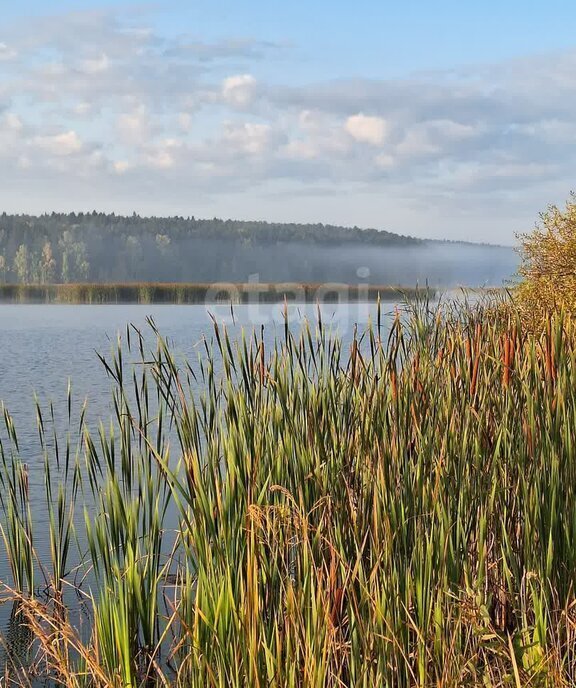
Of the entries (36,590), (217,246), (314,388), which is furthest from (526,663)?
(217,246)

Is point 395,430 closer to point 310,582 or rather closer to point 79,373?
point 310,582

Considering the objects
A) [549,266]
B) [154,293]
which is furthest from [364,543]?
[154,293]

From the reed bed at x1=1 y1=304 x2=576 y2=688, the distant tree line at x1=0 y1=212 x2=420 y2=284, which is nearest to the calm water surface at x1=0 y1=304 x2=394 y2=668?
the reed bed at x1=1 y1=304 x2=576 y2=688

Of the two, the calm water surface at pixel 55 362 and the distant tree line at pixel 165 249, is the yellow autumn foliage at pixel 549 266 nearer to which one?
the calm water surface at pixel 55 362

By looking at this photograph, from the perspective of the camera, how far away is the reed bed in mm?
3268

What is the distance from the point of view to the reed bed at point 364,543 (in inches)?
129

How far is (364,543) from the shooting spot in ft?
11.2

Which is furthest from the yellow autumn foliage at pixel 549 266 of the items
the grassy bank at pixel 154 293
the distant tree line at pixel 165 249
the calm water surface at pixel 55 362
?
the distant tree line at pixel 165 249

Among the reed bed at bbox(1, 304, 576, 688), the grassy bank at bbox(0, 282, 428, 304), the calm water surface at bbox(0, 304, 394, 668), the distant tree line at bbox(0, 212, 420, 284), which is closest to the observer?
the reed bed at bbox(1, 304, 576, 688)

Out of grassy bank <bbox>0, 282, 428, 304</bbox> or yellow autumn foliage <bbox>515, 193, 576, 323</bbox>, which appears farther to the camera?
grassy bank <bbox>0, 282, 428, 304</bbox>

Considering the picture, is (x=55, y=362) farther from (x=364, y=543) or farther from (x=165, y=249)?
(x=165, y=249)

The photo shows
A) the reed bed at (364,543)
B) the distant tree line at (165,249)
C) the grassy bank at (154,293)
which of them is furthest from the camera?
the distant tree line at (165,249)

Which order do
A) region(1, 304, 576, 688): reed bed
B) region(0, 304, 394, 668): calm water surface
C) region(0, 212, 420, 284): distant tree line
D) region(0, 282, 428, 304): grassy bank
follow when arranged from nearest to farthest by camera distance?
region(1, 304, 576, 688): reed bed → region(0, 304, 394, 668): calm water surface → region(0, 282, 428, 304): grassy bank → region(0, 212, 420, 284): distant tree line

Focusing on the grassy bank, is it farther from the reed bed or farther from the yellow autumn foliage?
the reed bed
